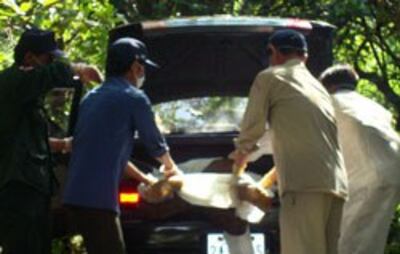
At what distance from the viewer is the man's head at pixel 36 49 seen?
19.3 feet

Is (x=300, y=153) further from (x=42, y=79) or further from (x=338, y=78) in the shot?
(x=42, y=79)

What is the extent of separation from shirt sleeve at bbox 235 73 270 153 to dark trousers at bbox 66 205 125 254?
100 cm

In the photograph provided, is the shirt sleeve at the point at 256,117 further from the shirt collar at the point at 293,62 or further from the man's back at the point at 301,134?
the shirt collar at the point at 293,62

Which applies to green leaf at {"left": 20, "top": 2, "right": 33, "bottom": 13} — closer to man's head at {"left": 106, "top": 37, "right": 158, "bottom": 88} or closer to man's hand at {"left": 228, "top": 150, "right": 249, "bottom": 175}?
man's head at {"left": 106, "top": 37, "right": 158, "bottom": 88}

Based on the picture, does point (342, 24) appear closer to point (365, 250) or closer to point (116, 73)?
point (365, 250)

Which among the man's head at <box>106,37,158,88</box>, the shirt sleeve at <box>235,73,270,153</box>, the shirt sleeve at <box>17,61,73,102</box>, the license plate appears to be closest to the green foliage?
the shirt sleeve at <box>17,61,73,102</box>

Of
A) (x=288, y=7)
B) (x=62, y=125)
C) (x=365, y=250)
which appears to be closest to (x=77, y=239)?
(x=62, y=125)

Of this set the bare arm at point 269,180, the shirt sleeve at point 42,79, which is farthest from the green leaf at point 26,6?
the bare arm at point 269,180

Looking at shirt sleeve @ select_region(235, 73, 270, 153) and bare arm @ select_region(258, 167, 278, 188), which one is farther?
bare arm @ select_region(258, 167, 278, 188)

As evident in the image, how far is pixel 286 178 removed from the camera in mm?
6016

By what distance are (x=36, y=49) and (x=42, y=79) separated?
31cm

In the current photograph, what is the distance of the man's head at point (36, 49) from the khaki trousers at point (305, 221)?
1.64 meters

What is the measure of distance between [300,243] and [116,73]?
150 centimetres

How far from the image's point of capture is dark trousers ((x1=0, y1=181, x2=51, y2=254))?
5.71m
